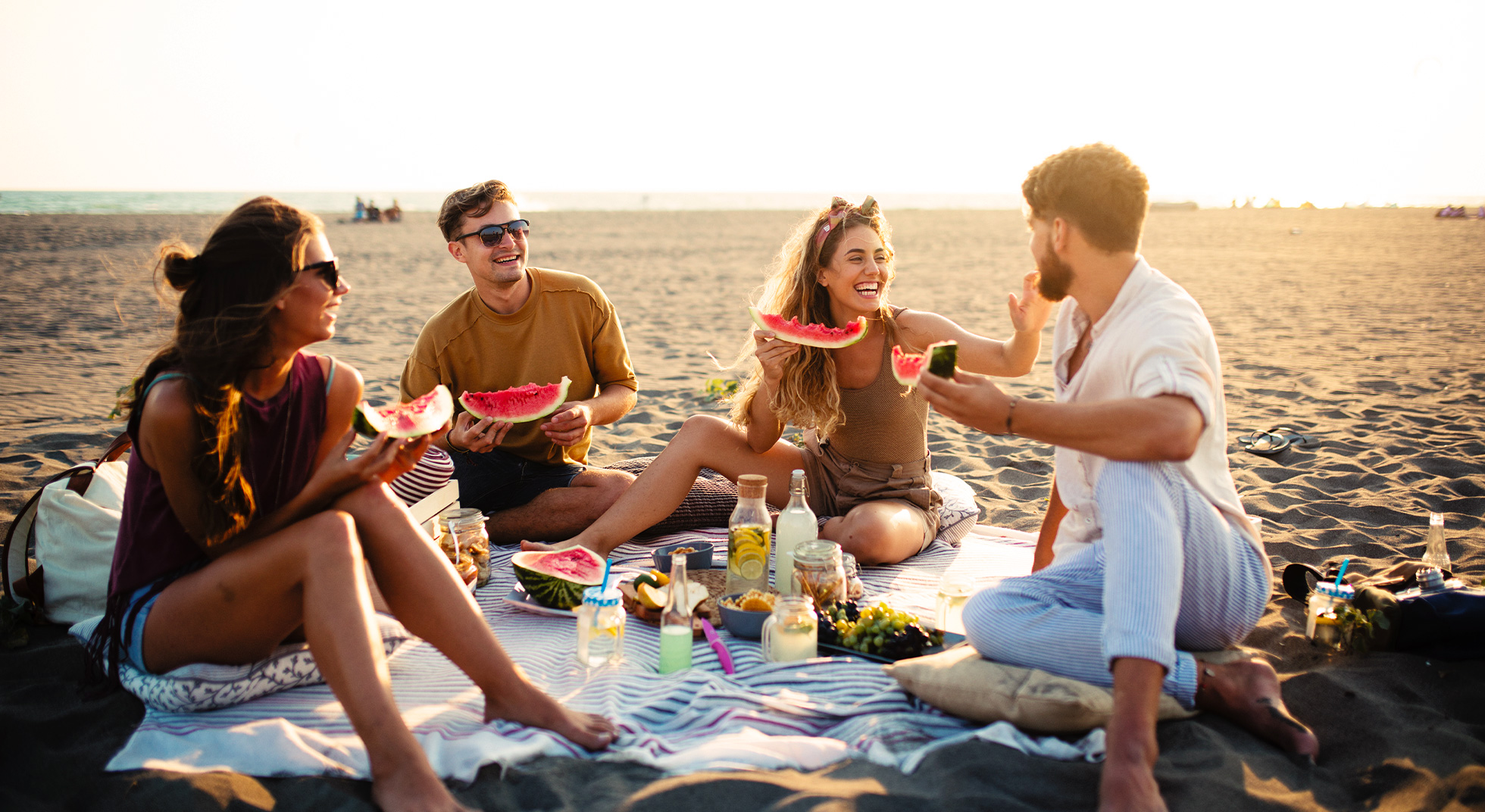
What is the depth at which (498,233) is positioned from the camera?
4664 mm

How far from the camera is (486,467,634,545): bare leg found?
484cm

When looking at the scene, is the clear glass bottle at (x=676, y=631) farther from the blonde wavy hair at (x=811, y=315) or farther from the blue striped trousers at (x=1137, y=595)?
the blonde wavy hair at (x=811, y=315)

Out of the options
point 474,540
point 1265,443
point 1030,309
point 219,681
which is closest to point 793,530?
point 1030,309

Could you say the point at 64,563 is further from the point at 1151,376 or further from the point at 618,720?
the point at 1151,376

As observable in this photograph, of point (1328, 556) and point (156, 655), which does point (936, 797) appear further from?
point (1328, 556)

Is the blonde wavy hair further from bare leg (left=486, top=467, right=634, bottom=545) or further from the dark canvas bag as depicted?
the dark canvas bag

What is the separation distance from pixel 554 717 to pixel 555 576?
3.43ft

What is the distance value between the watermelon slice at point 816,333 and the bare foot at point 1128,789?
2.31m

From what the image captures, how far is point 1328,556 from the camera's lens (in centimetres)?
450

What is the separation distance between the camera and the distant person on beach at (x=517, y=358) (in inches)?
187

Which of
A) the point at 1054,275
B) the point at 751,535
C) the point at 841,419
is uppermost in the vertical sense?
the point at 1054,275

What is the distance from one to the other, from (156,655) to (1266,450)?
6.59 m

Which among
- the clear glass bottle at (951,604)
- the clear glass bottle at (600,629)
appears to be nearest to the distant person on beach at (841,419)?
the clear glass bottle at (951,604)

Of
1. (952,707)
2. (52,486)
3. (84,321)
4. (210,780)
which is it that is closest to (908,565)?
(952,707)
